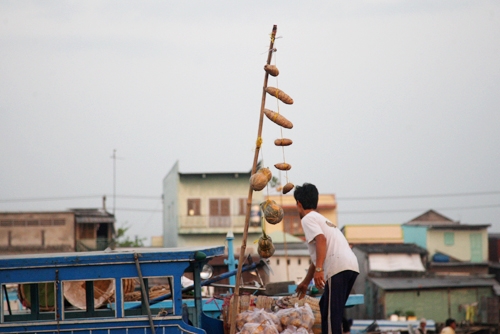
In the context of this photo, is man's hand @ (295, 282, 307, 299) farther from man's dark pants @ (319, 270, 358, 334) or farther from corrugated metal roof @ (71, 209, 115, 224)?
corrugated metal roof @ (71, 209, 115, 224)

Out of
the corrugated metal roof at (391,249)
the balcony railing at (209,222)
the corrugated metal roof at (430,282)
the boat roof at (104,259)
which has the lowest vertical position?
the corrugated metal roof at (430,282)

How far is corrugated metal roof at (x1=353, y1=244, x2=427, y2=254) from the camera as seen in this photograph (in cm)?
3624

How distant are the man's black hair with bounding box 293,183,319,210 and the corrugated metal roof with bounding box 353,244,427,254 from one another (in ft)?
98.0

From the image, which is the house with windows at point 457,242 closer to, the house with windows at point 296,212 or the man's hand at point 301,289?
the house with windows at point 296,212

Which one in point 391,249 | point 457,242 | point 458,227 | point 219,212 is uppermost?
point 219,212

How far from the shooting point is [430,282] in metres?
34.2

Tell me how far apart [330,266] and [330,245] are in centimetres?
19

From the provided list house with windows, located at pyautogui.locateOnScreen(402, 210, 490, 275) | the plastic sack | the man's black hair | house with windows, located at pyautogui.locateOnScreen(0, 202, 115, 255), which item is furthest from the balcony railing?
the man's black hair

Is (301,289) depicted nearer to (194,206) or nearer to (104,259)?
(104,259)

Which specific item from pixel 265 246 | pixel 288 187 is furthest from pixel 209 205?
pixel 288 187

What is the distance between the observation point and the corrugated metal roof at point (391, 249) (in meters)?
36.2

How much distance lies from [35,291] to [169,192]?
41.8m

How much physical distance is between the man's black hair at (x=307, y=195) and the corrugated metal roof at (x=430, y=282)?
27.1m

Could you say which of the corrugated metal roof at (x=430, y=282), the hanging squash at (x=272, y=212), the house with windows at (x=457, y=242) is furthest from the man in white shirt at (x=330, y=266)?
the house with windows at (x=457, y=242)
